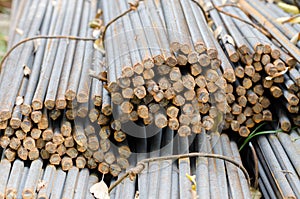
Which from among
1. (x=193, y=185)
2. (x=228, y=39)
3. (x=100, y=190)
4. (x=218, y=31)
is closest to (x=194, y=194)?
(x=193, y=185)

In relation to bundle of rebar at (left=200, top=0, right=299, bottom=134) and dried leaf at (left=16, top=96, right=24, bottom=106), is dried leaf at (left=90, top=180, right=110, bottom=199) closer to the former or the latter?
dried leaf at (left=16, top=96, right=24, bottom=106)

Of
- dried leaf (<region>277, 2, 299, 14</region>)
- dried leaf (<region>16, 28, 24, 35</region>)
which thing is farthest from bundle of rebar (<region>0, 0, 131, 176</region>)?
dried leaf (<region>277, 2, 299, 14</region>)

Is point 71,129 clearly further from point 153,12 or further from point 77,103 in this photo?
point 153,12

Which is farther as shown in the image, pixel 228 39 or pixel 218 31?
pixel 218 31

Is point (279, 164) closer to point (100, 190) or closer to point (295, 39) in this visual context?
point (295, 39)

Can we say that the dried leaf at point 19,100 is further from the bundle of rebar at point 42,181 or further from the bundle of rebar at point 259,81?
the bundle of rebar at point 259,81
